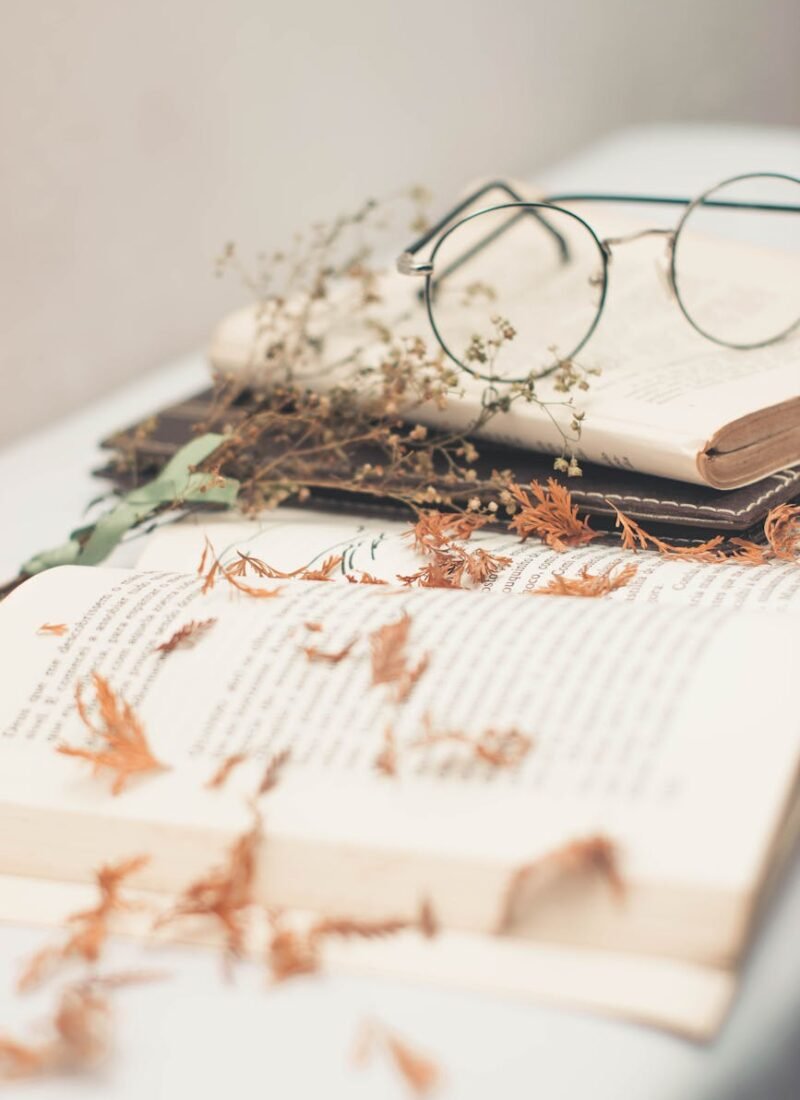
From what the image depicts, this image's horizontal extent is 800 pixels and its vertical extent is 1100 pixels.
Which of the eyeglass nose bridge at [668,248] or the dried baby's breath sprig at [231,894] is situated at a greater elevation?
the eyeglass nose bridge at [668,248]

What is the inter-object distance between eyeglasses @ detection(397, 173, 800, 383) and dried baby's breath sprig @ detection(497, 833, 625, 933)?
0.34 metres

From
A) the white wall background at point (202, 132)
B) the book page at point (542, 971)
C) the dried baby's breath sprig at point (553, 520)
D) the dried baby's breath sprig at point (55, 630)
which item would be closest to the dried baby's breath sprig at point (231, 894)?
the book page at point (542, 971)

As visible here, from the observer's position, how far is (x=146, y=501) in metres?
0.66

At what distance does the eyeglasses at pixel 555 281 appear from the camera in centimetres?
73

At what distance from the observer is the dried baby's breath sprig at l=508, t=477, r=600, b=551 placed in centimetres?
60

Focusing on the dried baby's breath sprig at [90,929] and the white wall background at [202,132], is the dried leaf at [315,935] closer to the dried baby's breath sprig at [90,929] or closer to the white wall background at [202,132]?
the dried baby's breath sprig at [90,929]

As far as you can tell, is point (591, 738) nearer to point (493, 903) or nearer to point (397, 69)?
point (493, 903)

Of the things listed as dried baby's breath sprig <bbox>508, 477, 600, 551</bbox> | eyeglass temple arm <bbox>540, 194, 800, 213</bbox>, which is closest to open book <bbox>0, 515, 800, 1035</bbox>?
dried baby's breath sprig <bbox>508, 477, 600, 551</bbox>

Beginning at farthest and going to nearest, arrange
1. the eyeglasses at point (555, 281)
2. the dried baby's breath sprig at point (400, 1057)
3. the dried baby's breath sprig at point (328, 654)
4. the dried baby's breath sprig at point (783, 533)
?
the eyeglasses at point (555, 281)
the dried baby's breath sprig at point (783, 533)
the dried baby's breath sprig at point (328, 654)
the dried baby's breath sprig at point (400, 1057)

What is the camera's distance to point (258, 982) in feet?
1.22

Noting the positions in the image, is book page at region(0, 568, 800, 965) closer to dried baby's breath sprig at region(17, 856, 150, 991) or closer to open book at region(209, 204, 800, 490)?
dried baby's breath sprig at region(17, 856, 150, 991)

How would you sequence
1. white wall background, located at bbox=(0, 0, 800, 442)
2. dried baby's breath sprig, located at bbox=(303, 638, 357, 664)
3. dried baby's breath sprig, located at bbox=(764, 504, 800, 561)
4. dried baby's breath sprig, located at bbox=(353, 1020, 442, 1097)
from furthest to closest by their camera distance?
white wall background, located at bbox=(0, 0, 800, 442) → dried baby's breath sprig, located at bbox=(764, 504, 800, 561) → dried baby's breath sprig, located at bbox=(303, 638, 357, 664) → dried baby's breath sprig, located at bbox=(353, 1020, 442, 1097)

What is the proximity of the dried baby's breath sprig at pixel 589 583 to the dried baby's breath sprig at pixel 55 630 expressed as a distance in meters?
0.20

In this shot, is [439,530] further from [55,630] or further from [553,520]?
[55,630]
